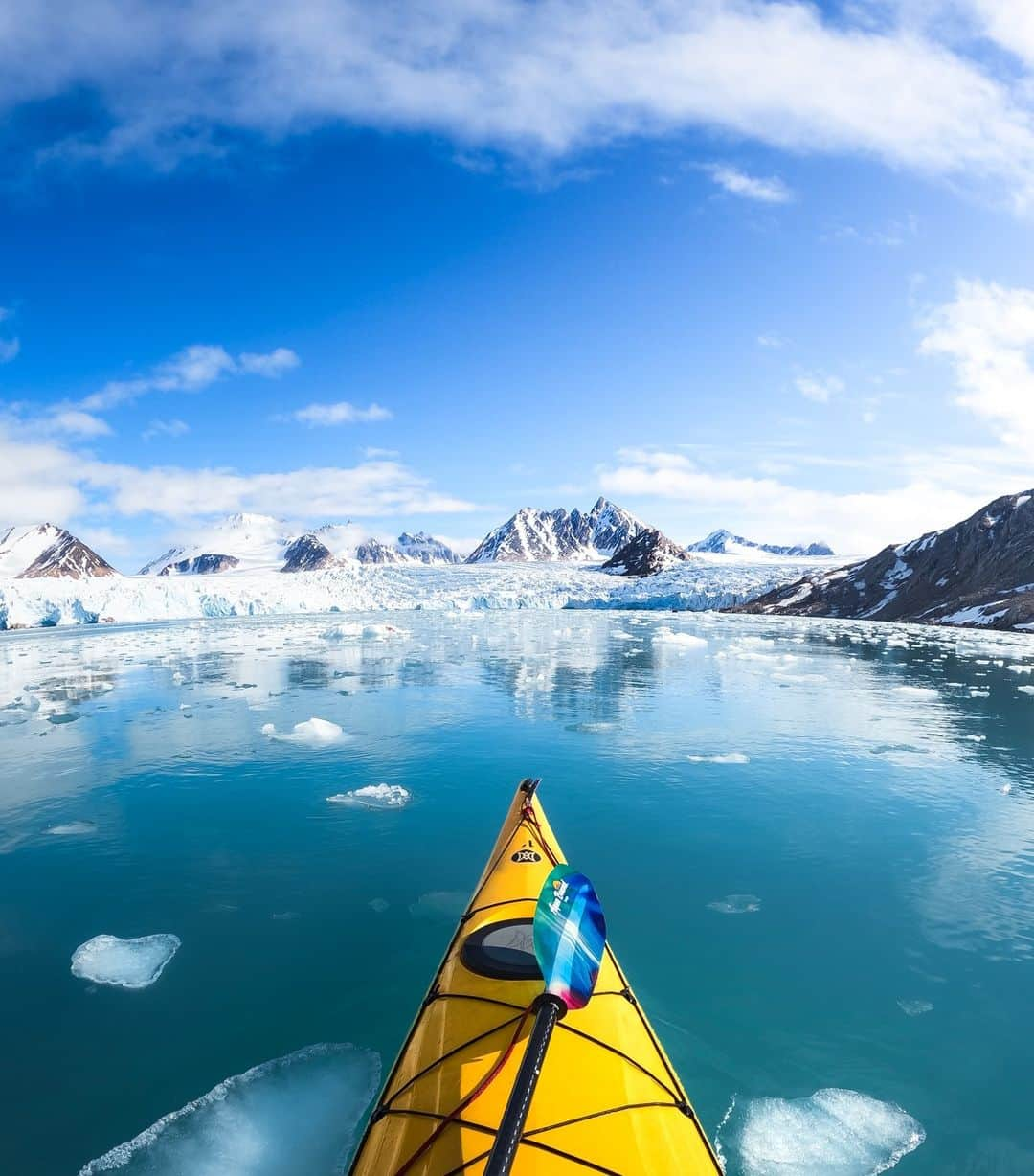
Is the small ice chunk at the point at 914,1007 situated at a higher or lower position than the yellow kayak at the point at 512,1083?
lower

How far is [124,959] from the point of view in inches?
273

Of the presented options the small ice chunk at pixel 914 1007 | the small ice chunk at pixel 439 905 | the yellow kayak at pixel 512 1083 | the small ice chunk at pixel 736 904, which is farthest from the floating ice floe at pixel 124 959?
the small ice chunk at pixel 914 1007

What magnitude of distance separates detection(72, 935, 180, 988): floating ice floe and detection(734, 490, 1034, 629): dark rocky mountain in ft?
266

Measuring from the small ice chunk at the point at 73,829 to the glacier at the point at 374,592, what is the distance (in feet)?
232

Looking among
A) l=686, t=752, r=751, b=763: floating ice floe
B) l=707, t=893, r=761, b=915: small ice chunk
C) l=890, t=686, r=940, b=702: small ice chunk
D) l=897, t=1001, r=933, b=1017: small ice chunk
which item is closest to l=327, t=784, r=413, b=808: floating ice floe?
l=707, t=893, r=761, b=915: small ice chunk

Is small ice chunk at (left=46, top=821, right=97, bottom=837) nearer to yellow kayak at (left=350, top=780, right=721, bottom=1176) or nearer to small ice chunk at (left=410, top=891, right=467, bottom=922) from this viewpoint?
small ice chunk at (left=410, top=891, right=467, bottom=922)

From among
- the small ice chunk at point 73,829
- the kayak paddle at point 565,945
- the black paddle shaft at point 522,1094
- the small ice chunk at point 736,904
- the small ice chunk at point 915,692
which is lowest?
the small ice chunk at point 736,904

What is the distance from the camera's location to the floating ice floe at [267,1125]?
442 centimetres

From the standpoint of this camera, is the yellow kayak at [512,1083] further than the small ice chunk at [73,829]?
No

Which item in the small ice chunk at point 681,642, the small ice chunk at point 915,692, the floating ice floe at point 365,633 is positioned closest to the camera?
the small ice chunk at point 915,692

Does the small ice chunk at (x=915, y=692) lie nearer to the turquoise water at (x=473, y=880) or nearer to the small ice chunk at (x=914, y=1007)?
the turquoise water at (x=473, y=880)

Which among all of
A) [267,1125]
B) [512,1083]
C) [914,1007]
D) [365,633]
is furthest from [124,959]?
[365,633]

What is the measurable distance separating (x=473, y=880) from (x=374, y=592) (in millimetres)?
85241

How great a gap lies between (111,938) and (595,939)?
6.41m
